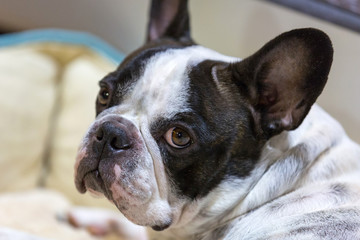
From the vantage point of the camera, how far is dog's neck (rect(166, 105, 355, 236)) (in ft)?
5.45

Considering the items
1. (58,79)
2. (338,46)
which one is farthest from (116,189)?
(58,79)

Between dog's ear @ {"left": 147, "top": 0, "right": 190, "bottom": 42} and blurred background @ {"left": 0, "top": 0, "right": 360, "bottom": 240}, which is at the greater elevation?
dog's ear @ {"left": 147, "top": 0, "right": 190, "bottom": 42}

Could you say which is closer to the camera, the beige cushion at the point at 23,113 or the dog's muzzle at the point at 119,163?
the dog's muzzle at the point at 119,163

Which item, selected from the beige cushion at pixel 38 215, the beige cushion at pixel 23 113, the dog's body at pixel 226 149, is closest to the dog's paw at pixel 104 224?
the beige cushion at pixel 38 215

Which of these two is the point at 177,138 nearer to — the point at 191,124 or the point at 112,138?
the point at 191,124

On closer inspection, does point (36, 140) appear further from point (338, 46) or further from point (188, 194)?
point (338, 46)

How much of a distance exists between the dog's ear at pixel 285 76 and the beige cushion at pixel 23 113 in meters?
1.71

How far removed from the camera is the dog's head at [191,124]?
1.58m

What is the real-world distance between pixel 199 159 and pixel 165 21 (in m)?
0.84

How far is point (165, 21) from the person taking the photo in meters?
2.21

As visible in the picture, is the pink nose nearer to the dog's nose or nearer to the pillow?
the dog's nose

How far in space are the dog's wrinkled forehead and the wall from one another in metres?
0.54

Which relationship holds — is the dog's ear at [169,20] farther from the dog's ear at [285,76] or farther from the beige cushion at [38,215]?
the beige cushion at [38,215]

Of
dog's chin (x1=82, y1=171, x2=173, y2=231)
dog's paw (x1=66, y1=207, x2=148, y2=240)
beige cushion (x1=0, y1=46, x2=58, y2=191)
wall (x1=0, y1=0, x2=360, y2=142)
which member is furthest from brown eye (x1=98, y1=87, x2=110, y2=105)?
beige cushion (x1=0, y1=46, x2=58, y2=191)
